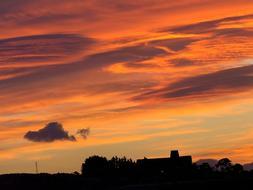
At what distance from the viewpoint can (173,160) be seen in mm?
194250

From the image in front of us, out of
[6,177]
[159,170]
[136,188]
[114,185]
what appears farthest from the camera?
[159,170]

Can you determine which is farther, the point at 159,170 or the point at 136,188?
the point at 159,170

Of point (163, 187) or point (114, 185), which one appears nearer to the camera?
point (163, 187)

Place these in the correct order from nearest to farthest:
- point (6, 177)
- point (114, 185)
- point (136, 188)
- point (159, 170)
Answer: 1. point (136, 188)
2. point (6, 177)
3. point (114, 185)
4. point (159, 170)

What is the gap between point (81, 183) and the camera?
404ft

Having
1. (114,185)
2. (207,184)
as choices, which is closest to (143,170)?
(114,185)

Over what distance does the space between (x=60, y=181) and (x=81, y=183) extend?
3.51 meters

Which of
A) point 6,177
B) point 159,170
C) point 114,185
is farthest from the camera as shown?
point 159,170

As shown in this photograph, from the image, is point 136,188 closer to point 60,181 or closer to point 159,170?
point 60,181

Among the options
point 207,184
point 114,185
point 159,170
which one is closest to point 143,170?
point 159,170

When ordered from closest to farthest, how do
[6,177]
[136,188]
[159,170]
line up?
[136,188] < [6,177] < [159,170]

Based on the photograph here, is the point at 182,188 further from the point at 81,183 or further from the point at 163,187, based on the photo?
the point at 81,183

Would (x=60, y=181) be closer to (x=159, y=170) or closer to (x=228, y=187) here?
(x=228, y=187)

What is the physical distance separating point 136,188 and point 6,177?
22.4 m
